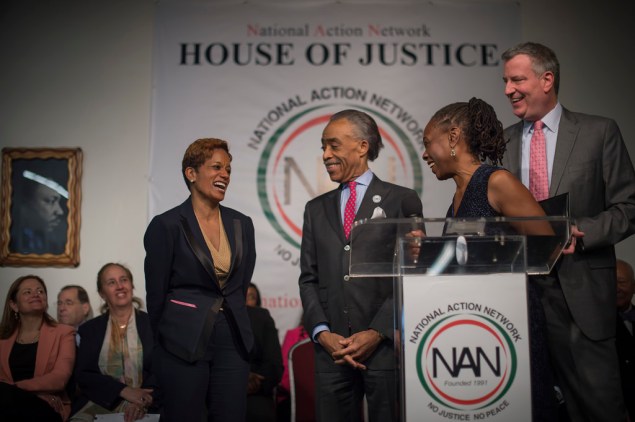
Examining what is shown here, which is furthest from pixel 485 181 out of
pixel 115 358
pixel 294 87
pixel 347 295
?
pixel 294 87

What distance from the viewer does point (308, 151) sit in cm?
512

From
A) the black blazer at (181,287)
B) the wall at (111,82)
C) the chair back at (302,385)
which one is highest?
the wall at (111,82)

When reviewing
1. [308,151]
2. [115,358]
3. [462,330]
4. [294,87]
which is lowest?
[115,358]

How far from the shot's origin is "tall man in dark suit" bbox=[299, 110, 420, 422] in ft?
8.80

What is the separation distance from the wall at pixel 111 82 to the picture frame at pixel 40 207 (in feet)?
0.28

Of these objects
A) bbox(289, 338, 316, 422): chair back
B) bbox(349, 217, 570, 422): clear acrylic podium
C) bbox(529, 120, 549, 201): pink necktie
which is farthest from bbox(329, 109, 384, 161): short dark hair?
bbox(289, 338, 316, 422): chair back

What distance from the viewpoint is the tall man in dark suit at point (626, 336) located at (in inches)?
159

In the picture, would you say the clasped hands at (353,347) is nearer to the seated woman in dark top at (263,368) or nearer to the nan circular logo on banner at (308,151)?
the seated woman in dark top at (263,368)

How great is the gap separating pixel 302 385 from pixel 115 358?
112 cm

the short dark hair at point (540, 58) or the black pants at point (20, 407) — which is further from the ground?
the short dark hair at point (540, 58)

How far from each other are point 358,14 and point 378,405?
3335mm

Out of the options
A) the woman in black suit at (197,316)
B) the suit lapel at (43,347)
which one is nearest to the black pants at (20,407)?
the woman in black suit at (197,316)

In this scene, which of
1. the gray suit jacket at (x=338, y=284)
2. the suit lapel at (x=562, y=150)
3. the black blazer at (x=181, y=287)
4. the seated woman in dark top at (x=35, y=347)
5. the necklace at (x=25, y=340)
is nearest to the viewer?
the suit lapel at (x=562, y=150)

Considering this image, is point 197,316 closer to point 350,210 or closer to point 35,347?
point 350,210
